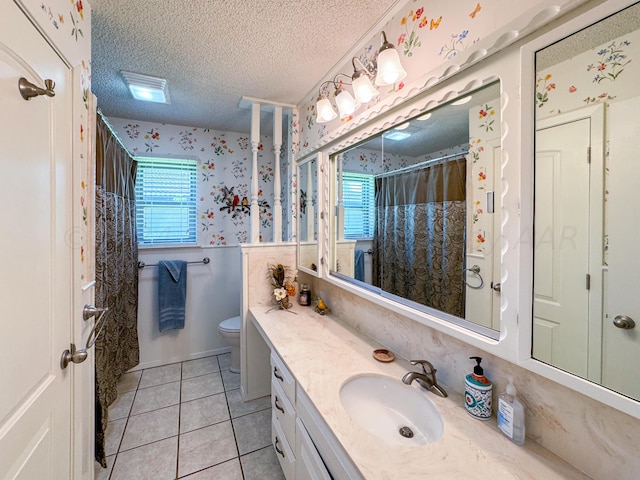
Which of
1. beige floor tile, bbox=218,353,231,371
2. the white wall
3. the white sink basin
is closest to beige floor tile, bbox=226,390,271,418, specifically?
beige floor tile, bbox=218,353,231,371

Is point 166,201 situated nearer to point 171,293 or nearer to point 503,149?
point 171,293

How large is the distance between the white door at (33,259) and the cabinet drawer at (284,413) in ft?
2.61

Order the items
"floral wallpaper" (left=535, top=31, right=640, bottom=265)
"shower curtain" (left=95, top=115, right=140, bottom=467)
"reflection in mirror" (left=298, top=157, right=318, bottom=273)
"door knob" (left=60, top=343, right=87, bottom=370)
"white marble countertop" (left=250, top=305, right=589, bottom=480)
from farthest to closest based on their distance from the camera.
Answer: "reflection in mirror" (left=298, top=157, right=318, bottom=273) < "shower curtain" (left=95, top=115, right=140, bottom=467) < "door knob" (left=60, top=343, right=87, bottom=370) < "white marble countertop" (left=250, top=305, right=589, bottom=480) < "floral wallpaper" (left=535, top=31, right=640, bottom=265)

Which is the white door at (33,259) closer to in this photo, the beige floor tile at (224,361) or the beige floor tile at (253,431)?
the beige floor tile at (253,431)

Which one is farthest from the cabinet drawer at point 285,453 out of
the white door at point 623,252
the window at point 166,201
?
the window at point 166,201

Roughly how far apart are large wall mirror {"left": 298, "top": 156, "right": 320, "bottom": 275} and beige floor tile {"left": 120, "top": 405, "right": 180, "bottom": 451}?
141 centimetres

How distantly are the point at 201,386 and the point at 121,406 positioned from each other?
563mm

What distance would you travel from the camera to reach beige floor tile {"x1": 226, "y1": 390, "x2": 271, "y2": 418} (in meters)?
1.98

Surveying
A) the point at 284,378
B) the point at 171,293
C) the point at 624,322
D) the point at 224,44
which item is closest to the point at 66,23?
the point at 224,44

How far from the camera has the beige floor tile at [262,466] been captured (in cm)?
147

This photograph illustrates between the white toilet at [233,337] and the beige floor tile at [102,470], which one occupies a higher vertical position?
the white toilet at [233,337]

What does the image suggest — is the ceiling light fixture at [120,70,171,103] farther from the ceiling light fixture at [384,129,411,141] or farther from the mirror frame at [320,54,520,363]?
the mirror frame at [320,54,520,363]

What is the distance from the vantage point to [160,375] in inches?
97.6

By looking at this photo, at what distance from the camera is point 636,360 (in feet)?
1.83
